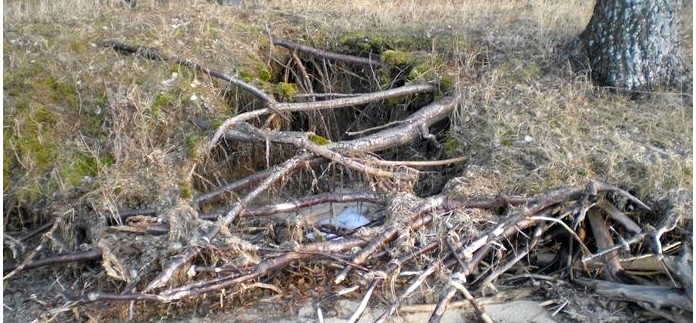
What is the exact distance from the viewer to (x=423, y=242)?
4.39 m

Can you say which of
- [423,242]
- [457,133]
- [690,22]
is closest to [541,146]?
[457,133]

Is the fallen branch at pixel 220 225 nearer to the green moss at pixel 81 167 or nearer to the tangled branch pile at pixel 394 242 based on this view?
the tangled branch pile at pixel 394 242

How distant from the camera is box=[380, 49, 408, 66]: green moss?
6.38m

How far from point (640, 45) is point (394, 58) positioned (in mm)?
1864

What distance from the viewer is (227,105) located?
595 centimetres

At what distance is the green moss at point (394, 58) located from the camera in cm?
638

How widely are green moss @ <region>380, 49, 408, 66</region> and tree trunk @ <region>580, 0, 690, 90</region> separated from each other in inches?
59.2

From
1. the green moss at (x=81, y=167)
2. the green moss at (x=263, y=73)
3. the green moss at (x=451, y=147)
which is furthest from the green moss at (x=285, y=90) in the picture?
Result: the green moss at (x=81, y=167)

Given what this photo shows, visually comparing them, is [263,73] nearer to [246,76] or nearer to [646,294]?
[246,76]

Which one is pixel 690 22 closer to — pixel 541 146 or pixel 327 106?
pixel 541 146

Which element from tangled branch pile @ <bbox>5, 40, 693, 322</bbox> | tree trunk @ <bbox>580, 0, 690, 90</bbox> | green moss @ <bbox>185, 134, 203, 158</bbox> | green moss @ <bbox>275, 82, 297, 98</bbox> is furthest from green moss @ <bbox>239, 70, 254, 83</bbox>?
tree trunk @ <bbox>580, 0, 690, 90</bbox>

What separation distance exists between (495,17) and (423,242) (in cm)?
349

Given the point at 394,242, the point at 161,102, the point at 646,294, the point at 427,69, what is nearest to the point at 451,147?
the point at 427,69

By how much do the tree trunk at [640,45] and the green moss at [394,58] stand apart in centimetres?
150
